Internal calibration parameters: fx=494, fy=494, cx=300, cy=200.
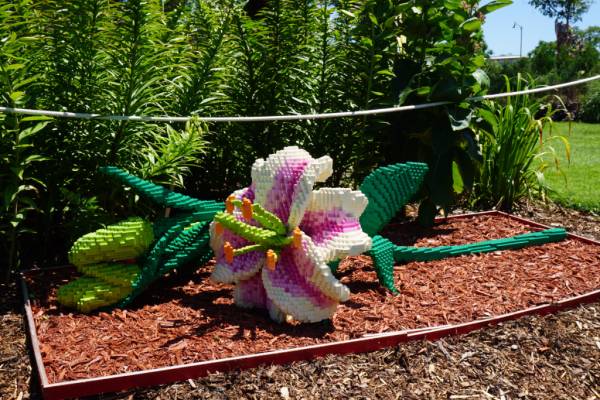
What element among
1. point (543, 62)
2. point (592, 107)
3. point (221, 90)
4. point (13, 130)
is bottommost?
point (592, 107)

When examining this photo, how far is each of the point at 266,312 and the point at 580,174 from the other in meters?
7.06

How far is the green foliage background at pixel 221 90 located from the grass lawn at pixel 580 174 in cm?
217

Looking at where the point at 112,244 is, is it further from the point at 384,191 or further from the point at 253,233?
the point at 384,191

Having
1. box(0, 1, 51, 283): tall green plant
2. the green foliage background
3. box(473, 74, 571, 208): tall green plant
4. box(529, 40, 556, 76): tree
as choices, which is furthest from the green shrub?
box(0, 1, 51, 283): tall green plant

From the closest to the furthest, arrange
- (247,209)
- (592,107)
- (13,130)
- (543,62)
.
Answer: (247,209), (13,130), (592,107), (543,62)

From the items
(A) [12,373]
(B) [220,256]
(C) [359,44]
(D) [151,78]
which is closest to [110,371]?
(A) [12,373]

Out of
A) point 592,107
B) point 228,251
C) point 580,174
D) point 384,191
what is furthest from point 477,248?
point 592,107

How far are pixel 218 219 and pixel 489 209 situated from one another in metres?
3.87

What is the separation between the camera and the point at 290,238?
266cm

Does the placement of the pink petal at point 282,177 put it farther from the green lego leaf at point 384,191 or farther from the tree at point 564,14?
the tree at point 564,14

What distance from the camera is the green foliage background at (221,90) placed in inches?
128

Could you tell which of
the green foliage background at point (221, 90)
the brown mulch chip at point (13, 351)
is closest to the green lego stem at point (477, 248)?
the green foliage background at point (221, 90)

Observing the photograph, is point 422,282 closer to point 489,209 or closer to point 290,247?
point 290,247

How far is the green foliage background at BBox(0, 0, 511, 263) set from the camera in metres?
3.26
